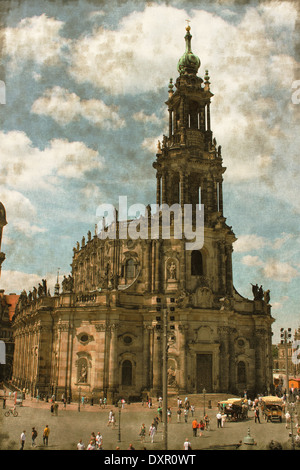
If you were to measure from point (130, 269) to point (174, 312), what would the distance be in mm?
10173

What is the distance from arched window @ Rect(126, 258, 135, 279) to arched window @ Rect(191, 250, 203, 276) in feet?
24.7

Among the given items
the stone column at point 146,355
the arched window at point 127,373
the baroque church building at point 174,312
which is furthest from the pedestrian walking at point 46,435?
the stone column at point 146,355

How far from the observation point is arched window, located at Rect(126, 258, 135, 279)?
57188mm

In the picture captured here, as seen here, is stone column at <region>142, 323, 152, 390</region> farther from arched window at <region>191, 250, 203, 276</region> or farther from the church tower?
arched window at <region>191, 250, 203, 276</region>

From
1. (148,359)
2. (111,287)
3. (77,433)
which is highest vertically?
(111,287)

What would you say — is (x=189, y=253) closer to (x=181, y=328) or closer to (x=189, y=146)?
(x=181, y=328)

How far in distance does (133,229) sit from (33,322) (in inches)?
721

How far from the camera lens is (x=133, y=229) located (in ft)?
188

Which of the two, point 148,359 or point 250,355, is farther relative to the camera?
point 250,355

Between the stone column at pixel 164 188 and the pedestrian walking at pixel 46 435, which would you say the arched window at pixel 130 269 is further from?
the pedestrian walking at pixel 46 435

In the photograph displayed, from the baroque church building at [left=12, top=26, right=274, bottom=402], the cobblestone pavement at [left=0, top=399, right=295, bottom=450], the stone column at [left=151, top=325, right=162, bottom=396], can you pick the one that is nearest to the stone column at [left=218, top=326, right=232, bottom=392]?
the baroque church building at [left=12, top=26, right=274, bottom=402]

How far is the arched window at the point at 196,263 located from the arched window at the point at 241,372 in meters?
11.5
